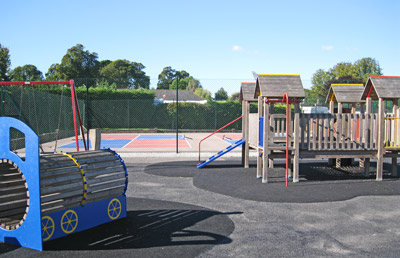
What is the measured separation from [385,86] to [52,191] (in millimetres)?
9215

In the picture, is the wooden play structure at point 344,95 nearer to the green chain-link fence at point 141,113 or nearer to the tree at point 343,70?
the green chain-link fence at point 141,113

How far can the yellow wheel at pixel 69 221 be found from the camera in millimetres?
5414

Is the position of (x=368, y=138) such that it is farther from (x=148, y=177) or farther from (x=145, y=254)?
(x=145, y=254)

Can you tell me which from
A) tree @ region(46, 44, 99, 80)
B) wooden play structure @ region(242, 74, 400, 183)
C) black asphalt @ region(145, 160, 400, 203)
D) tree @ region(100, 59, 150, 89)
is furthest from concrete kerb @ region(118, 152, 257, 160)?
tree @ region(100, 59, 150, 89)

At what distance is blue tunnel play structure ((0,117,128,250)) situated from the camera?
16.3ft

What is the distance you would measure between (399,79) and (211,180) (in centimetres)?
611

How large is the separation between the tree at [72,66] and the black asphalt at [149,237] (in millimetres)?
62236

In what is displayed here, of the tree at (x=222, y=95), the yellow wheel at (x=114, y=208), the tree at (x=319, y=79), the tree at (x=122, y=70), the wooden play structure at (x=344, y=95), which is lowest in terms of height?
the yellow wheel at (x=114, y=208)

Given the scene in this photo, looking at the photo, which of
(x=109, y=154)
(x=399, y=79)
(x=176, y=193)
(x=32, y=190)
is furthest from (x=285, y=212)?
(x=399, y=79)

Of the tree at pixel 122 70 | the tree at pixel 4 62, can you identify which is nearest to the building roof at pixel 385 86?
the tree at pixel 4 62

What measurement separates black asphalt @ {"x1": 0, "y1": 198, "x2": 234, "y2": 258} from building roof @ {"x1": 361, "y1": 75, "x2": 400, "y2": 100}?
A: 6.34 m

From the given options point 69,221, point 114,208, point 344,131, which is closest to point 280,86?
point 344,131

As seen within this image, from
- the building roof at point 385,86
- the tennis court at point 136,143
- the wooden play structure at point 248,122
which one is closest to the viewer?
the building roof at point 385,86

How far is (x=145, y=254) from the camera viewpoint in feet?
15.9
